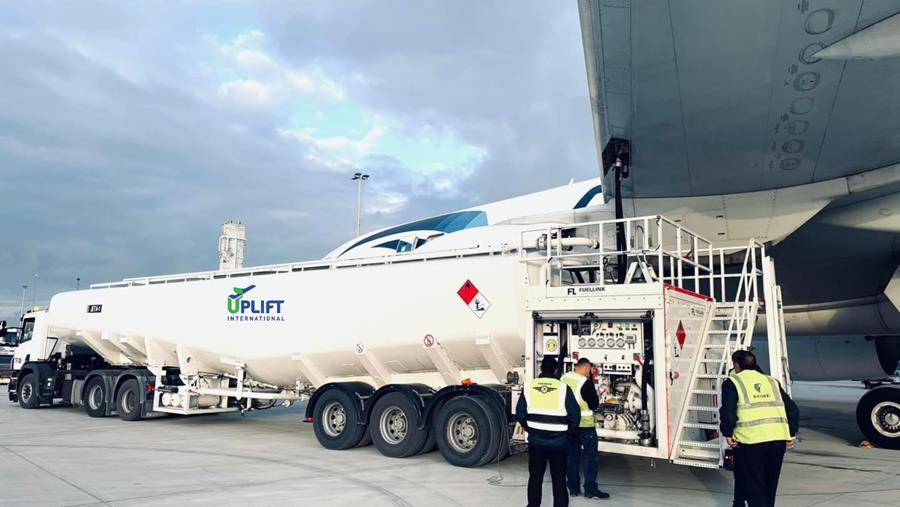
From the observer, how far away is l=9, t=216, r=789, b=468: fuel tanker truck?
324 inches

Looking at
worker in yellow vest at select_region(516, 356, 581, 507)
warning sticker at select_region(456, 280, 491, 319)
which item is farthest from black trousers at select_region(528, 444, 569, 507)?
warning sticker at select_region(456, 280, 491, 319)

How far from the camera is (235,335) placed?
13422 millimetres

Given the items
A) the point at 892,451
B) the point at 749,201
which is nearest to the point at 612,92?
the point at 749,201

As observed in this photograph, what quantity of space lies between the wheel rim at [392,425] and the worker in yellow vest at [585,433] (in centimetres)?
360

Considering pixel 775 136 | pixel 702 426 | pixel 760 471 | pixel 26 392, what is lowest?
pixel 26 392

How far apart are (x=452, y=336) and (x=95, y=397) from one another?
36.9ft

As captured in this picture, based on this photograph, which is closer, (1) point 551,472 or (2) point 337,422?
(1) point 551,472

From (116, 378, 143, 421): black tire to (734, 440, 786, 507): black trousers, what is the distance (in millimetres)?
13787

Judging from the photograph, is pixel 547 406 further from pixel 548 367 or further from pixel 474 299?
pixel 474 299

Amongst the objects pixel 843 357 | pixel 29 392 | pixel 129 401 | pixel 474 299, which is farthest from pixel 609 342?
pixel 29 392

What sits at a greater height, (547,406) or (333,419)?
(547,406)

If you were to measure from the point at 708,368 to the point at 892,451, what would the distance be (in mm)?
5743

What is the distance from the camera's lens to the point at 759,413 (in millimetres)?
6043

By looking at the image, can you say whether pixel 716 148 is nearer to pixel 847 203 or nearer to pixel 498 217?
pixel 847 203
